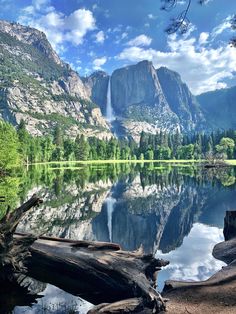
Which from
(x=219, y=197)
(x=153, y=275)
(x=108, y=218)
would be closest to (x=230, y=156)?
(x=219, y=197)

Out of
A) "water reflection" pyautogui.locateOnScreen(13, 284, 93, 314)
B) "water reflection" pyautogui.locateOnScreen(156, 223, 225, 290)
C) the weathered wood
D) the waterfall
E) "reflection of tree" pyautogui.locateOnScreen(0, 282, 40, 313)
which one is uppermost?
the weathered wood

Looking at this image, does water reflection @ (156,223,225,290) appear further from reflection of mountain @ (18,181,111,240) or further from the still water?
reflection of mountain @ (18,181,111,240)

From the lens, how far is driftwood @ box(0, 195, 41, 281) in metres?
13.5

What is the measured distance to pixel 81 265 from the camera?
44.2 feet

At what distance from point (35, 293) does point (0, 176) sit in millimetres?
51017

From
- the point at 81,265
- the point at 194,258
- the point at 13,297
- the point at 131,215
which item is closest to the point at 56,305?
the point at 81,265

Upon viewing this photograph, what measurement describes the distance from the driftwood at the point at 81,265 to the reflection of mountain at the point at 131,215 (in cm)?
119

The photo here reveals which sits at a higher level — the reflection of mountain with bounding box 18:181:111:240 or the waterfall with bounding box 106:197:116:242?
the reflection of mountain with bounding box 18:181:111:240

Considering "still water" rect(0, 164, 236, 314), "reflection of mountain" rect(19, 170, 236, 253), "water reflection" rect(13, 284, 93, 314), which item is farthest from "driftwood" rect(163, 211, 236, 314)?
"reflection of mountain" rect(19, 170, 236, 253)

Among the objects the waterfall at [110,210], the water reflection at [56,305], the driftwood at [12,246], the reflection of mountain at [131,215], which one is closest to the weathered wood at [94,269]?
the water reflection at [56,305]

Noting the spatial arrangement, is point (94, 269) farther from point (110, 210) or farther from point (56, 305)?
point (110, 210)

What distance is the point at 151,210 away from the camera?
39.2 metres

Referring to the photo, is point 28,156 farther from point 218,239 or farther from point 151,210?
point 218,239

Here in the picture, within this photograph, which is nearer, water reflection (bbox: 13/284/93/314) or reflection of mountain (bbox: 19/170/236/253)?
water reflection (bbox: 13/284/93/314)
